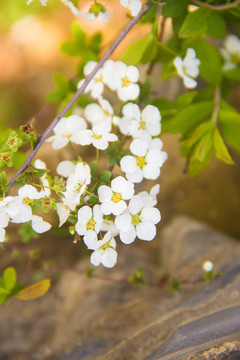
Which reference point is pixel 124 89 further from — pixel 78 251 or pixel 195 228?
pixel 78 251

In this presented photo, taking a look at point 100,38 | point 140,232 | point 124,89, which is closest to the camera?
point 140,232

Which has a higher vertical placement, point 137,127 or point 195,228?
A: point 137,127

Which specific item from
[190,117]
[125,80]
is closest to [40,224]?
[125,80]

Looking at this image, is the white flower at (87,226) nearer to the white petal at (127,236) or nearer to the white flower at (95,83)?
the white petal at (127,236)

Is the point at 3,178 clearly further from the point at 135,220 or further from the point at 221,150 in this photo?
the point at 221,150

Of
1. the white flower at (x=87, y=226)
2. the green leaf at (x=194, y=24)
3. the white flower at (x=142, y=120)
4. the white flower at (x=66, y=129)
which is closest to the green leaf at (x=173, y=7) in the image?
the green leaf at (x=194, y=24)

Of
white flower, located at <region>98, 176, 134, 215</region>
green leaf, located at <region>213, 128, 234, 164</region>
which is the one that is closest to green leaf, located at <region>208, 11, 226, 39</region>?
green leaf, located at <region>213, 128, 234, 164</region>

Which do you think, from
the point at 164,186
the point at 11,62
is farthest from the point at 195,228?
the point at 11,62
